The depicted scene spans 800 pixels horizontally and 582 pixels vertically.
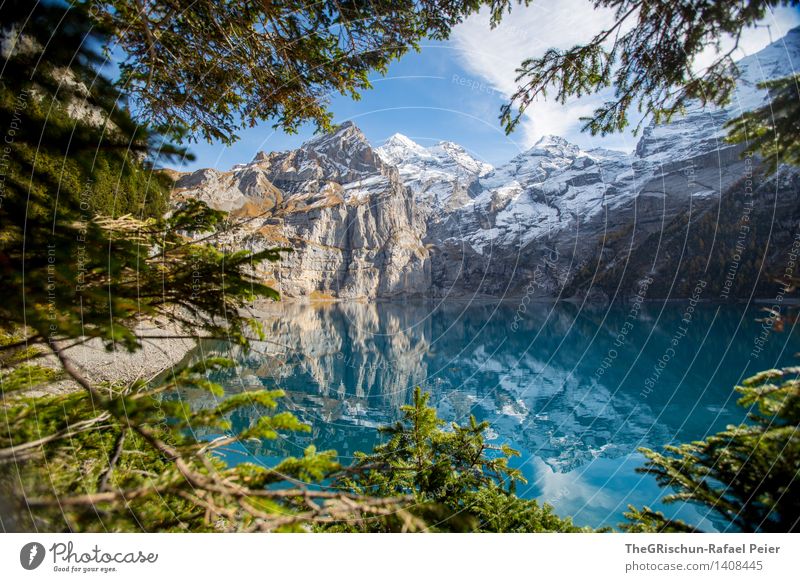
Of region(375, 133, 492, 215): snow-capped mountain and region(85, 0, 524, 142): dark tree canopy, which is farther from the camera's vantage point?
region(375, 133, 492, 215): snow-capped mountain

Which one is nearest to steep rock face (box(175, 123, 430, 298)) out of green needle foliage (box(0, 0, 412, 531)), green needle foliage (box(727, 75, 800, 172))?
green needle foliage (box(0, 0, 412, 531))

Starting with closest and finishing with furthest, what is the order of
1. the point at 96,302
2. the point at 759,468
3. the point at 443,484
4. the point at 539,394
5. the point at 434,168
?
the point at 96,302 < the point at 759,468 < the point at 443,484 < the point at 434,168 < the point at 539,394

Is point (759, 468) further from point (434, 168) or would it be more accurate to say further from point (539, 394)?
point (539, 394)

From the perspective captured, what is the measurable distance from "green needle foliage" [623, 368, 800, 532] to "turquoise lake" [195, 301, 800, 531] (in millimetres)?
1161

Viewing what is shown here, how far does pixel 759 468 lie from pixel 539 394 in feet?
47.1

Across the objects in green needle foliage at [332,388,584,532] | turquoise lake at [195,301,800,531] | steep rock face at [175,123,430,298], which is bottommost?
turquoise lake at [195,301,800,531]

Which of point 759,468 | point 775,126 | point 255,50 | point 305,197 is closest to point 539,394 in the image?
point 759,468

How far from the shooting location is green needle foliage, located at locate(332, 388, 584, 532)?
178cm

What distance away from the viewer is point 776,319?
5.81ft

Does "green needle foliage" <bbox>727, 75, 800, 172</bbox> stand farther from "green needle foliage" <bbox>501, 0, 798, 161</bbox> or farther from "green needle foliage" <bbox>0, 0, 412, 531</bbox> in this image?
"green needle foliage" <bbox>0, 0, 412, 531</bbox>

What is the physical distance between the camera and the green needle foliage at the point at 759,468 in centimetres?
A: 171

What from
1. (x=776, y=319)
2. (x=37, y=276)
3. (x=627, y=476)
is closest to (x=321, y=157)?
(x=37, y=276)

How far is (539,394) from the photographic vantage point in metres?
14.7

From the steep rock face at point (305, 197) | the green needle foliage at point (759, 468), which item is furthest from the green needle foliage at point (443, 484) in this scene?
the steep rock face at point (305, 197)
